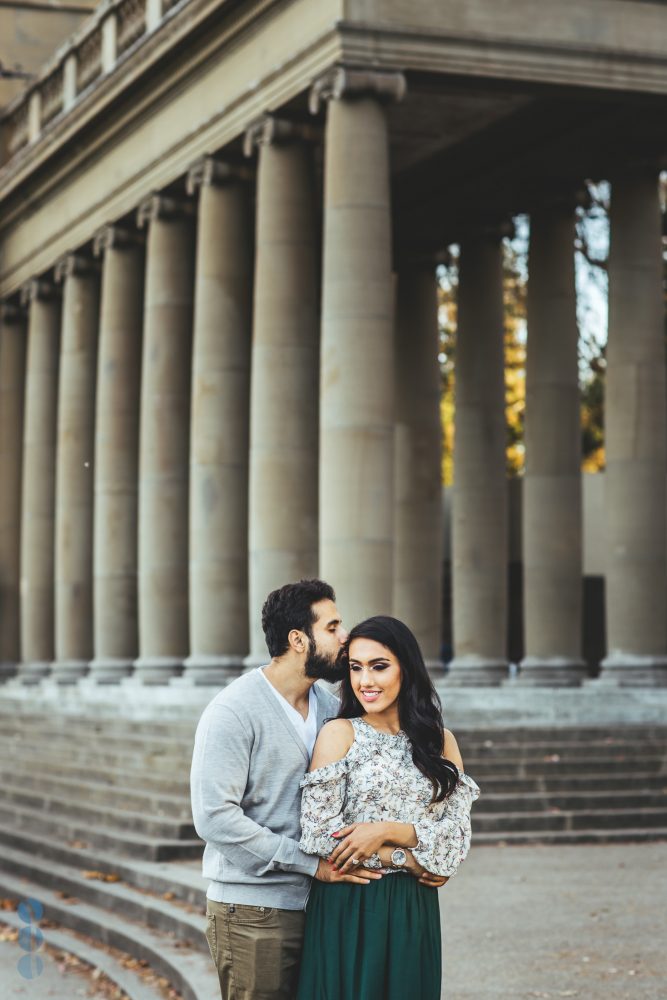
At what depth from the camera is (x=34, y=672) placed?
53.7 metres

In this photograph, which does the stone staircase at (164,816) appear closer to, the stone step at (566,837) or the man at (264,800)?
the stone step at (566,837)

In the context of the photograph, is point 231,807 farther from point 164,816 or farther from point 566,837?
point 164,816

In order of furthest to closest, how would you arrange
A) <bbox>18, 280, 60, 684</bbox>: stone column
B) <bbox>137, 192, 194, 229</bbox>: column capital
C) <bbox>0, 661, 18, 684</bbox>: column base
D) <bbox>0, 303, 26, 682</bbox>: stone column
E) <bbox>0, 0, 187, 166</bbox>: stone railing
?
<bbox>0, 303, 26, 682</bbox>: stone column
<bbox>0, 661, 18, 684</bbox>: column base
<bbox>18, 280, 60, 684</bbox>: stone column
<bbox>0, 0, 187, 166</bbox>: stone railing
<bbox>137, 192, 194, 229</bbox>: column capital

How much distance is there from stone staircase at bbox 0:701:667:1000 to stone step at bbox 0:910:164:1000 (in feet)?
0.31

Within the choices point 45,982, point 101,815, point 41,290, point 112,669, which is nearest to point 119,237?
point 41,290

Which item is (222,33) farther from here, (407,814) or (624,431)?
(407,814)

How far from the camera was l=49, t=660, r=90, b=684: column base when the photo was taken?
5009 cm

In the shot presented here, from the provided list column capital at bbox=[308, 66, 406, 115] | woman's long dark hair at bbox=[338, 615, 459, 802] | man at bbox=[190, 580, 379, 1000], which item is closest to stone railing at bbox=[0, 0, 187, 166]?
column capital at bbox=[308, 66, 406, 115]

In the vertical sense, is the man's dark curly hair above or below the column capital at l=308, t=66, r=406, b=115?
below

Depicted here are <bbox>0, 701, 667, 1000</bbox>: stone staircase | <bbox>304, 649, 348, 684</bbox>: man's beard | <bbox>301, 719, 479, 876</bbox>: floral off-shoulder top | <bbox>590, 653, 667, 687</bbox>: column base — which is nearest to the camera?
<bbox>301, 719, 479, 876</bbox>: floral off-shoulder top

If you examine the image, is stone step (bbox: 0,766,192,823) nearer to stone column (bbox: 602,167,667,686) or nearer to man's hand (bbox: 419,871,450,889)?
stone column (bbox: 602,167,667,686)

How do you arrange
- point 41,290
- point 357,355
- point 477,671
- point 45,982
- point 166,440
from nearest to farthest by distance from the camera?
point 45,982
point 357,355
point 477,671
point 166,440
point 41,290

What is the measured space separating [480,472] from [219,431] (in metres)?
7.29

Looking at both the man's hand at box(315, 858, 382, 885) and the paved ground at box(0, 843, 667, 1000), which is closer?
the man's hand at box(315, 858, 382, 885)
